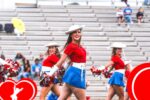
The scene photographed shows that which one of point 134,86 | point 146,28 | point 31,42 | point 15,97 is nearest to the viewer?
point 134,86

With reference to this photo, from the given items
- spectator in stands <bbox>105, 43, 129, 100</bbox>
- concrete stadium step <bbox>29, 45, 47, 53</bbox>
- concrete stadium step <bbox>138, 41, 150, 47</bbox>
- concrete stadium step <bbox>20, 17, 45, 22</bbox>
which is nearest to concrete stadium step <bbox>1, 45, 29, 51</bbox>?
concrete stadium step <bbox>29, 45, 47, 53</bbox>

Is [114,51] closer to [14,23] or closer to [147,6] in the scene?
[14,23]

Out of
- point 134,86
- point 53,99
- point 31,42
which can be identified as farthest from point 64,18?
point 134,86

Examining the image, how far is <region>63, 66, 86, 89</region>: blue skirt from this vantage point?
33.0 ft

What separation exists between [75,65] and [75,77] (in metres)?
0.19

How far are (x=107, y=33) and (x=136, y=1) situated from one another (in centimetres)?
359

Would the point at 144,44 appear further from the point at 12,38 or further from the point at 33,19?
the point at 12,38

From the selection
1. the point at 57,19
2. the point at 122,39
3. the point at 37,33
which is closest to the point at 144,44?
the point at 122,39

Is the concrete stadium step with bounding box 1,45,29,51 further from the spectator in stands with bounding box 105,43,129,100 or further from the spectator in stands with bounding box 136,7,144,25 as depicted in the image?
the spectator in stands with bounding box 105,43,129,100

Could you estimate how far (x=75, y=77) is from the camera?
1008 centimetres

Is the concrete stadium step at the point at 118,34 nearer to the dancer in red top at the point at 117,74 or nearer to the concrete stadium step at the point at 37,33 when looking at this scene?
the concrete stadium step at the point at 37,33

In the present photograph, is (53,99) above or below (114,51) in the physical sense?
below

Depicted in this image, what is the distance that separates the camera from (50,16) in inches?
1126

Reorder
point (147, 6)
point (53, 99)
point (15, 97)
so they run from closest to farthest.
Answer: point (15, 97), point (53, 99), point (147, 6)
